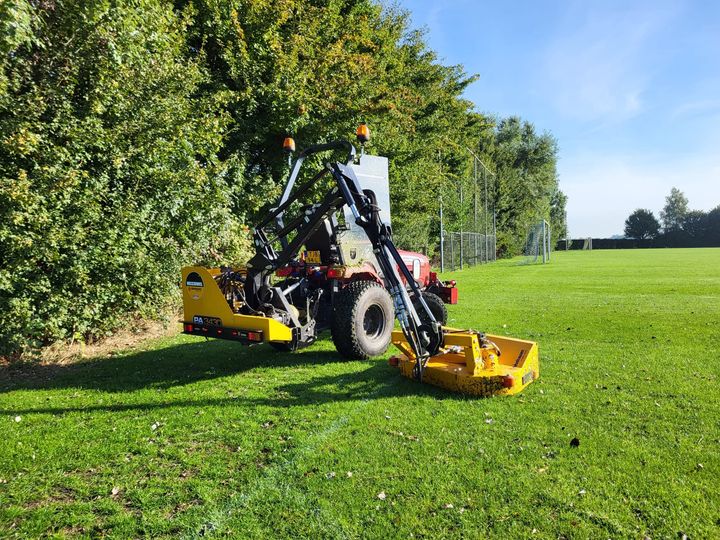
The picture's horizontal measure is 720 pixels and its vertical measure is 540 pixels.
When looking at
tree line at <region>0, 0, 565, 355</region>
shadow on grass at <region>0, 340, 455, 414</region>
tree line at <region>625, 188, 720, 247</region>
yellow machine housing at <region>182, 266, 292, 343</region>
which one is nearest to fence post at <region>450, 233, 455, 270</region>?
tree line at <region>0, 0, 565, 355</region>

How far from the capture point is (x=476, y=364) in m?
4.93

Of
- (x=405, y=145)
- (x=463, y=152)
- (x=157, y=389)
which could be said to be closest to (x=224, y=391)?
(x=157, y=389)

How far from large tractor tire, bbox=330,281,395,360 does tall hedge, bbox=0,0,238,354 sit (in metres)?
3.72

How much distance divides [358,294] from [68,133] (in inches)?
183

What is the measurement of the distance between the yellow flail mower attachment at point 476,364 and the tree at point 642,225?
10767cm

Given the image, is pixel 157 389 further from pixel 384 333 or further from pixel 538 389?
pixel 538 389

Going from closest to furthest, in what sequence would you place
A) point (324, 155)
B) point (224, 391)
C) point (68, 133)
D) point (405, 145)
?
point (224, 391) → point (68, 133) → point (324, 155) → point (405, 145)

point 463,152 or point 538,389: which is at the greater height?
point 463,152

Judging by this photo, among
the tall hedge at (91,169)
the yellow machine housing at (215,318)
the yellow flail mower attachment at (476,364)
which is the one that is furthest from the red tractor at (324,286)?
the tall hedge at (91,169)

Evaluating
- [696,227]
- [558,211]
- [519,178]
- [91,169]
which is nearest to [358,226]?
[91,169]

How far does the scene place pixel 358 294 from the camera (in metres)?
6.15

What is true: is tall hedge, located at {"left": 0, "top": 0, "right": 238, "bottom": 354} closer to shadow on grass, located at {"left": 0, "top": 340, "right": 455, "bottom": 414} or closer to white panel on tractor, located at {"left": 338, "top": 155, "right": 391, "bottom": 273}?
shadow on grass, located at {"left": 0, "top": 340, "right": 455, "bottom": 414}

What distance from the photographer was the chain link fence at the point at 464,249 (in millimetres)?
26688

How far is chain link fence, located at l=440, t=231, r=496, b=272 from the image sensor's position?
26.7 metres
